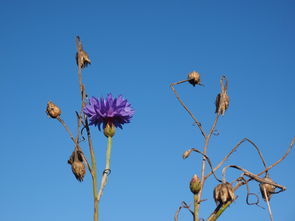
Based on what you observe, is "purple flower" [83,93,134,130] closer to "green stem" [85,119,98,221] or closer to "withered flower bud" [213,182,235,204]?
"green stem" [85,119,98,221]

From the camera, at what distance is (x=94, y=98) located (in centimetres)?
195

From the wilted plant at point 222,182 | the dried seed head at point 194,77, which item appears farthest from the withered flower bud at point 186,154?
the dried seed head at point 194,77

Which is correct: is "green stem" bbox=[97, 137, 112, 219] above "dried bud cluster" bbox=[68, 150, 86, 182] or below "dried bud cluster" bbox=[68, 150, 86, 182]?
below

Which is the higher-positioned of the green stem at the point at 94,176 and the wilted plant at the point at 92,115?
the wilted plant at the point at 92,115

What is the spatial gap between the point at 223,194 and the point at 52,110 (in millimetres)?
888

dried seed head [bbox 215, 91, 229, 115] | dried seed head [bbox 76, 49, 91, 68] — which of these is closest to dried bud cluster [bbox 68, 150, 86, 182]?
dried seed head [bbox 76, 49, 91, 68]

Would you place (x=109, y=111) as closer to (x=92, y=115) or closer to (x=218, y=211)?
(x=92, y=115)

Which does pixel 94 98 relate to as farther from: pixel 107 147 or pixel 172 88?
pixel 172 88

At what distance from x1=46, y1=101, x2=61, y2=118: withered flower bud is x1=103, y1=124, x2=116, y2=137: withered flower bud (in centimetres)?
25

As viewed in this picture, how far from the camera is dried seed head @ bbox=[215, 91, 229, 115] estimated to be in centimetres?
195

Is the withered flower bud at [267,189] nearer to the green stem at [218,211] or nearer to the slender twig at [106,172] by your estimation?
the green stem at [218,211]

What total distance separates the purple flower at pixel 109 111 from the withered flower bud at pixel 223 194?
60 centimetres

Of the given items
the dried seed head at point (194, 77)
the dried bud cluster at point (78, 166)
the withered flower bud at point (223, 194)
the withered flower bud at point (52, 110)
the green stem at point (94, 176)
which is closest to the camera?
the green stem at point (94, 176)

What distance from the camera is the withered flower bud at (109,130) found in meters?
1.92
